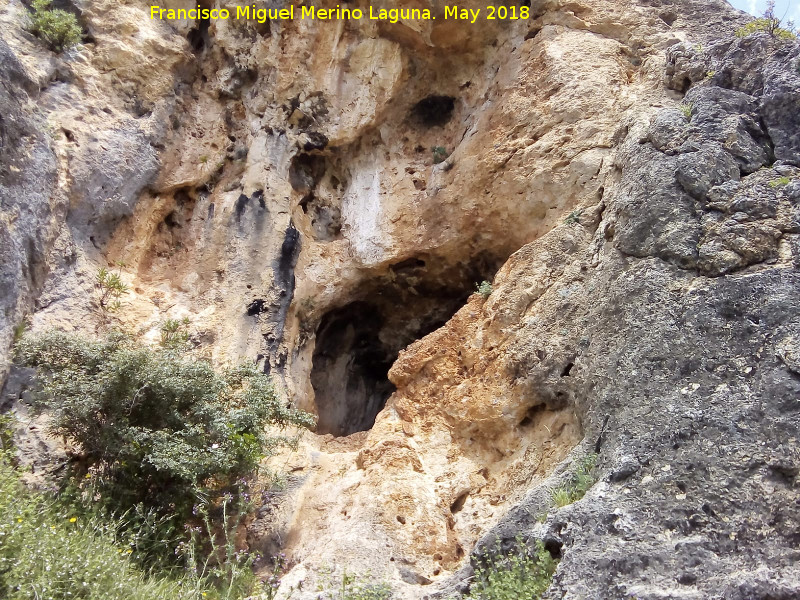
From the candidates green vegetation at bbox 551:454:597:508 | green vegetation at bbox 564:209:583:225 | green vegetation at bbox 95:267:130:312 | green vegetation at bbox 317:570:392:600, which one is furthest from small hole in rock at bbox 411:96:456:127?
green vegetation at bbox 317:570:392:600

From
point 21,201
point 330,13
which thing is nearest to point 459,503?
point 21,201

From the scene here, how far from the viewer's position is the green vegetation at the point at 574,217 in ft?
20.6

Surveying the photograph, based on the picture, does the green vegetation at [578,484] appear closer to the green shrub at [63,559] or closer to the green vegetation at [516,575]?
the green vegetation at [516,575]

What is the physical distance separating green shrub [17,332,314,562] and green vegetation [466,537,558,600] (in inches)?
87.4

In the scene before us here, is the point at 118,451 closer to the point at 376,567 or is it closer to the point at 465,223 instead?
the point at 376,567

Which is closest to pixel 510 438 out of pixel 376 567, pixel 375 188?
pixel 376 567

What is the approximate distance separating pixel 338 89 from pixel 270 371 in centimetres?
384

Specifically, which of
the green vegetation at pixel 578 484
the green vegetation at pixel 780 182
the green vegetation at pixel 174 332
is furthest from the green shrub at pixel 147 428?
the green vegetation at pixel 780 182

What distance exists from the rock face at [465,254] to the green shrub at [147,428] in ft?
1.95

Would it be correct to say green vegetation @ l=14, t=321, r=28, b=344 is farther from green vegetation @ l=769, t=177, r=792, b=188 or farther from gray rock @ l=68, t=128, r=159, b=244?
green vegetation @ l=769, t=177, r=792, b=188

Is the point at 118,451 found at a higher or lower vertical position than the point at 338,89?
lower

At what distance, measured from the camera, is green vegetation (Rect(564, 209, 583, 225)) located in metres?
6.28

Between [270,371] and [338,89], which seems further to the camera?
[338,89]

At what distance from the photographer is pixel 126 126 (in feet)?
25.9
